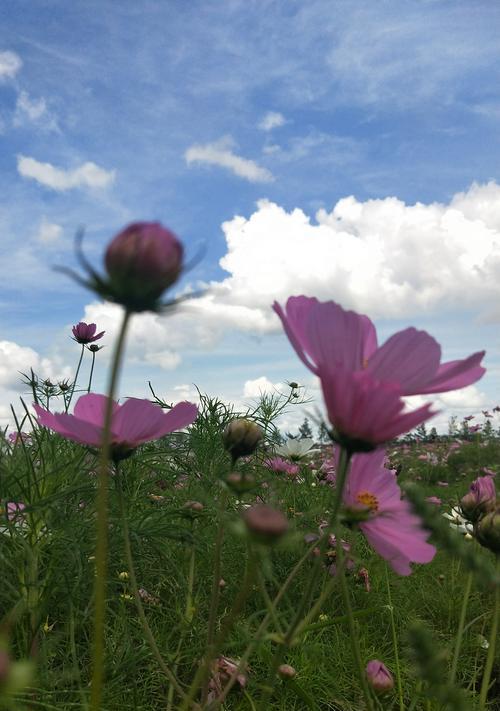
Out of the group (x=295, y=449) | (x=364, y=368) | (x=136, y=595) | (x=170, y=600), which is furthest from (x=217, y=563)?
(x=295, y=449)

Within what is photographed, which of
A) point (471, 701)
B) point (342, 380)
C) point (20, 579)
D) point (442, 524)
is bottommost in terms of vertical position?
point (471, 701)

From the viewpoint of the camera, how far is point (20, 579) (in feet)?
4.01

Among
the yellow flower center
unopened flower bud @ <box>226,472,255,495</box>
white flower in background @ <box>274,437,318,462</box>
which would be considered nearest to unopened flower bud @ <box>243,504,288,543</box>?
unopened flower bud @ <box>226,472,255,495</box>

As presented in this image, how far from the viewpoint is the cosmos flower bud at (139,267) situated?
48 centimetres

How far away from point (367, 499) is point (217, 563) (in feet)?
0.75

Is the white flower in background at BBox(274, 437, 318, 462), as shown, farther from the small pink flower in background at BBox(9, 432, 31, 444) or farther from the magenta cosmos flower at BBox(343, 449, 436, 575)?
the magenta cosmos flower at BBox(343, 449, 436, 575)

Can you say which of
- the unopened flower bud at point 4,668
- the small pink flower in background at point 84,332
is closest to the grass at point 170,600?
the unopened flower bud at point 4,668

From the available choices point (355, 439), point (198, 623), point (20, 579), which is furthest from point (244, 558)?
point (355, 439)

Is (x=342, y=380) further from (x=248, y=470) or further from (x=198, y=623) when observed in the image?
(x=248, y=470)

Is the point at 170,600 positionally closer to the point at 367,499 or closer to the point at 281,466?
the point at 281,466

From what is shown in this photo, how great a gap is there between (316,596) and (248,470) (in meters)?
0.64

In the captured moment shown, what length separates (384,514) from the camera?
70 centimetres

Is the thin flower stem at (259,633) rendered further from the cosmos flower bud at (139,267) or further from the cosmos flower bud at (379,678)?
the cosmos flower bud at (379,678)

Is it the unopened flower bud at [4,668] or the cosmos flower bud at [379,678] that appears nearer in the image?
the unopened flower bud at [4,668]
